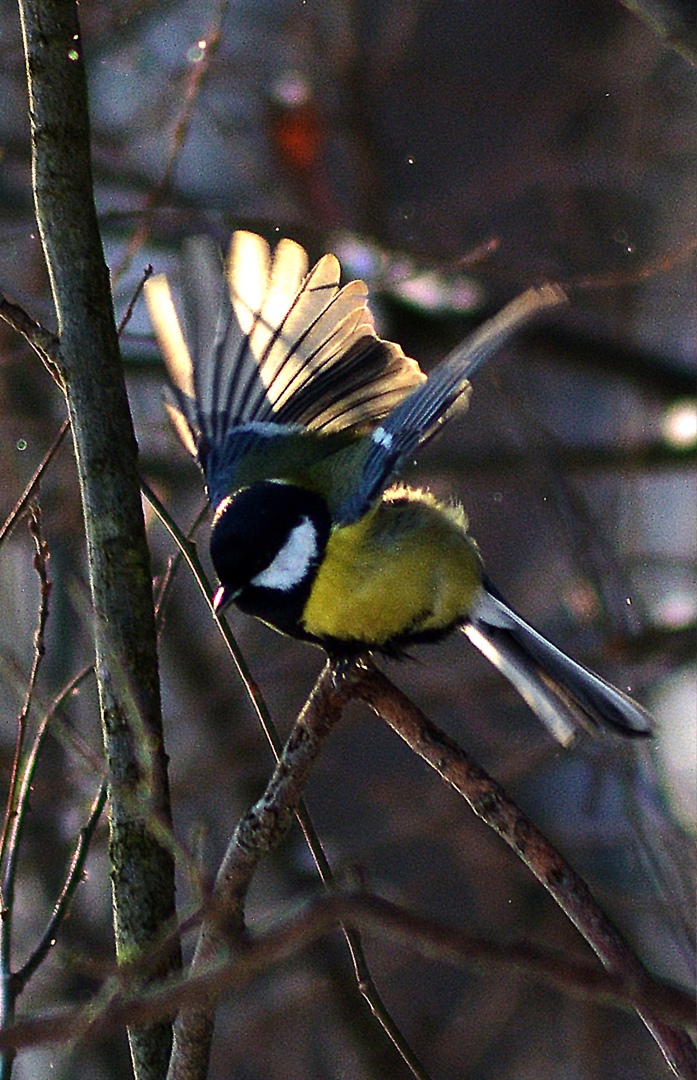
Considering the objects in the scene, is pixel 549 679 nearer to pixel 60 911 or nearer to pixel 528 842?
pixel 528 842

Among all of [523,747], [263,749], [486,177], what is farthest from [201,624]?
[486,177]

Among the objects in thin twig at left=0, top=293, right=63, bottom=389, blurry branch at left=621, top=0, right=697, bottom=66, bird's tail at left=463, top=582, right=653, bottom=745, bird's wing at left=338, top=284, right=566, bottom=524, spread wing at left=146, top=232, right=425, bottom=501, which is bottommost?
bird's tail at left=463, top=582, right=653, bottom=745

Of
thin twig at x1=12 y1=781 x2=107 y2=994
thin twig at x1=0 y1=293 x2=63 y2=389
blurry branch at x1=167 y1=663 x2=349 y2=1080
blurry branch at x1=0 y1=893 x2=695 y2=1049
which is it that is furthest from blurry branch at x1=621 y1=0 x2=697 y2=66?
blurry branch at x1=0 y1=893 x2=695 y2=1049

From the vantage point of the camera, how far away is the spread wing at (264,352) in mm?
1898

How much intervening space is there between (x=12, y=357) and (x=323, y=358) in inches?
20.5

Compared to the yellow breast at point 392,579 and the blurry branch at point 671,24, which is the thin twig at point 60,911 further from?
the blurry branch at point 671,24

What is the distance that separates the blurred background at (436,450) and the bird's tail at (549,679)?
→ 24 centimetres

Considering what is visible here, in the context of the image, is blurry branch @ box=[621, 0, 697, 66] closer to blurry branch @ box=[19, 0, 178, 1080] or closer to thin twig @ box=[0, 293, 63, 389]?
blurry branch @ box=[19, 0, 178, 1080]

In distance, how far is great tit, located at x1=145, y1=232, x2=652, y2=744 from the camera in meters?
1.72

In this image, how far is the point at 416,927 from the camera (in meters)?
0.63

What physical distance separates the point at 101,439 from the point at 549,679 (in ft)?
2.75

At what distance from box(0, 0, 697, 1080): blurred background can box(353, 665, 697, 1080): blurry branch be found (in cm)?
81

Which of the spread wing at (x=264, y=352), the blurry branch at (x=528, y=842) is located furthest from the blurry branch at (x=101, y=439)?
the spread wing at (x=264, y=352)

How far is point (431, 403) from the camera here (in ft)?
5.20
